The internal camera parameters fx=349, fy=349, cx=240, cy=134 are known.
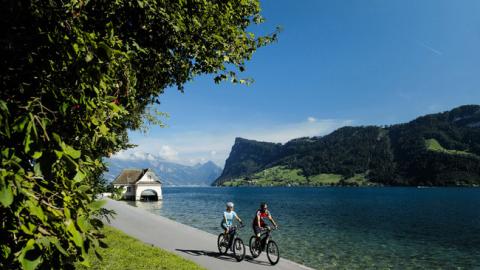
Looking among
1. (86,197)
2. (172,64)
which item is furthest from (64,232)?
(172,64)

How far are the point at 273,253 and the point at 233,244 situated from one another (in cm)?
203

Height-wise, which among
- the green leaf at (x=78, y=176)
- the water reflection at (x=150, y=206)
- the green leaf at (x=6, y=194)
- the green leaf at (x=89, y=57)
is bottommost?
the water reflection at (x=150, y=206)

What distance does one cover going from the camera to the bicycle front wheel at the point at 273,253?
1614 centimetres

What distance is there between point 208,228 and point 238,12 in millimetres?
34701

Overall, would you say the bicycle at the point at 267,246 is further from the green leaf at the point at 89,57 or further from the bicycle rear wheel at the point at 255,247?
the green leaf at the point at 89,57

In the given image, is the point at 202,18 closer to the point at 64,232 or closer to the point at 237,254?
→ the point at 64,232

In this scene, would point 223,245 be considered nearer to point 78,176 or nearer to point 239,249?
point 239,249

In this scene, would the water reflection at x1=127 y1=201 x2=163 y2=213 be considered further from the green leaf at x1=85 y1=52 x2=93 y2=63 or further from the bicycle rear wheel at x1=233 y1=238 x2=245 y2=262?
the green leaf at x1=85 y1=52 x2=93 y2=63

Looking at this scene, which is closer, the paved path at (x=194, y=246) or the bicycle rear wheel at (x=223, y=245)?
the paved path at (x=194, y=246)

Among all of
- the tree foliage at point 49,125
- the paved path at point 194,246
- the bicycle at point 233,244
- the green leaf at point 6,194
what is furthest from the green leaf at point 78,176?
the bicycle at point 233,244

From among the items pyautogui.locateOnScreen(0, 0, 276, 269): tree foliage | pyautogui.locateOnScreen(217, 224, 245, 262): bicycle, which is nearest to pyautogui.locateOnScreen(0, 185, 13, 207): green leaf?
pyautogui.locateOnScreen(0, 0, 276, 269): tree foliage

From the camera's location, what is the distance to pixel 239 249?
1709 cm

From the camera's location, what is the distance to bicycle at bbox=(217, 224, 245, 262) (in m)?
16.9

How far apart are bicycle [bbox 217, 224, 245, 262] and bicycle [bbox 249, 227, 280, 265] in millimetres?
802
